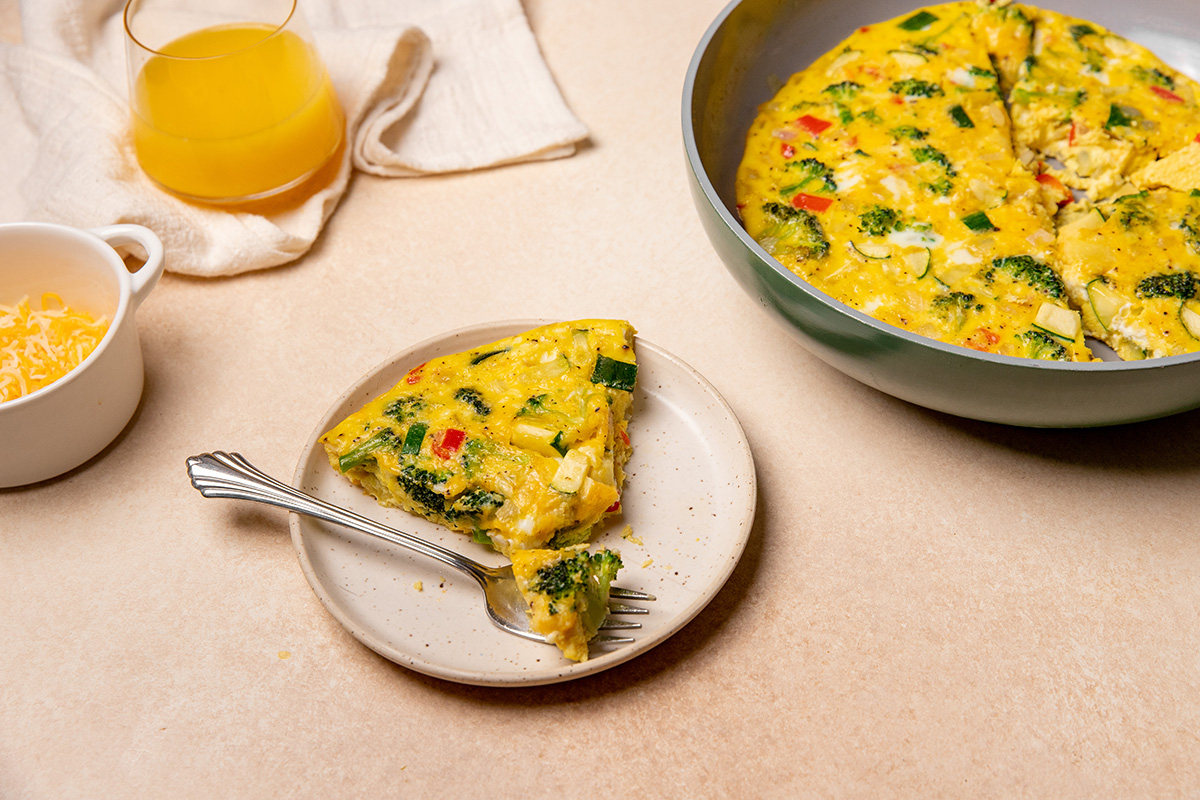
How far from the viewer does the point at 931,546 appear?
2.17 metres

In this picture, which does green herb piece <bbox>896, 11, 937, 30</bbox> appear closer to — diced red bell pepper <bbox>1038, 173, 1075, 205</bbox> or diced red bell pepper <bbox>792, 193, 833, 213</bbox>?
diced red bell pepper <bbox>1038, 173, 1075, 205</bbox>

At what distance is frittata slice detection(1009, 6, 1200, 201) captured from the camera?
2619mm

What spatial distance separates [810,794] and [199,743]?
1189mm

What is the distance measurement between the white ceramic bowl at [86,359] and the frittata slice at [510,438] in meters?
0.55

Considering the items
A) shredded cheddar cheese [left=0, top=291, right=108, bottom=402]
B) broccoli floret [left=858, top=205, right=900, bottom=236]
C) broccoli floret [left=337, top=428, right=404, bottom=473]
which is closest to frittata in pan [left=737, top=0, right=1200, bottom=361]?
broccoli floret [left=858, top=205, right=900, bottom=236]

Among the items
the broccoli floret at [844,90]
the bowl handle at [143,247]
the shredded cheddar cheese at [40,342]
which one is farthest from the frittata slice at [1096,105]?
the shredded cheddar cheese at [40,342]

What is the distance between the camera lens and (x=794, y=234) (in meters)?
2.36

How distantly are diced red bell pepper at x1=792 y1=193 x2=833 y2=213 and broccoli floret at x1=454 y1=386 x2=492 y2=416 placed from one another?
0.97 m

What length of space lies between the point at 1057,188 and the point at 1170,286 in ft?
1.59

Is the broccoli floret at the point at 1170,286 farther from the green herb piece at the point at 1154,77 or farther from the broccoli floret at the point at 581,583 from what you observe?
the broccoli floret at the point at 581,583

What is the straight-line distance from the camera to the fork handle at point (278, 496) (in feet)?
6.38

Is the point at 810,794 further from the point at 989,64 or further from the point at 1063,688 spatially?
the point at 989,64

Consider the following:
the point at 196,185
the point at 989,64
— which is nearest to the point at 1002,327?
the point at 989,64

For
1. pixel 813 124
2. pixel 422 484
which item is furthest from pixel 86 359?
pixel 813 124
